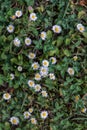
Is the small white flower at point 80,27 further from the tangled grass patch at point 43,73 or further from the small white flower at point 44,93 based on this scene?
the small white flower at point 44,93

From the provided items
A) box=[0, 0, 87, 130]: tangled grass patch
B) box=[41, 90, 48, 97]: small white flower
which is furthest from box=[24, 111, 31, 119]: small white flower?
box=[41, 90, 48, 97]: small white flower

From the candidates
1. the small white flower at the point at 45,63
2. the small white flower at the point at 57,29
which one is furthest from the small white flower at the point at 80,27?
the small white flower at the point at 45,63

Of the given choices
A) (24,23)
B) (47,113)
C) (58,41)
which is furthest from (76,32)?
(47,113)

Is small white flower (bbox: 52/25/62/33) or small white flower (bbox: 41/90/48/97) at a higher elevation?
small white flower (bbox: 52/25/62/33)

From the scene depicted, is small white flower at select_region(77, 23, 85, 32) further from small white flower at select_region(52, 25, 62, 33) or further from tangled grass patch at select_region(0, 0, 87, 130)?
small white flower at select_region(52, 25, 62, 33)

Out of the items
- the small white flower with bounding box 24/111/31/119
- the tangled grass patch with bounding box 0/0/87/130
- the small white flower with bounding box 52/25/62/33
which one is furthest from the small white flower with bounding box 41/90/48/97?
the small white flower with bounding box 52/25/62/33

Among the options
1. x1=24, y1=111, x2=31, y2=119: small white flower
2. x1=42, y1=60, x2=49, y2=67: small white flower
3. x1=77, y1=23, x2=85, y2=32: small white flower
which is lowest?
x1=24, y1=111, x2=31, y2=119: small white flower

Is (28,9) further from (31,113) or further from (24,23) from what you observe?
(31,113)

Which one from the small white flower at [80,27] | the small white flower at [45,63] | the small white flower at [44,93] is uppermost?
the small white flower at [80,27]
